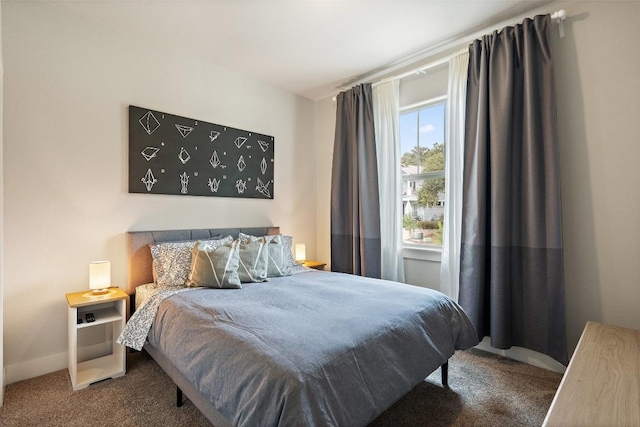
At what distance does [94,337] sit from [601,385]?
323 cm

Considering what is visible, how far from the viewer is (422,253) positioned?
10.3 ft

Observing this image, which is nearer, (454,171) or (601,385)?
(601,385)

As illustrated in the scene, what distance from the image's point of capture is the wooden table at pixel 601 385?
1.00 m

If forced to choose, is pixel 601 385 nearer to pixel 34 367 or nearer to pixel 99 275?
pixel 99 275

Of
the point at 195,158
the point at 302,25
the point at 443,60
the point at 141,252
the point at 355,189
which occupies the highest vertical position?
the point at 302,25

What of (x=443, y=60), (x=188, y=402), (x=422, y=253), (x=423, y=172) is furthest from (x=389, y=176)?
(x=188, y=402)

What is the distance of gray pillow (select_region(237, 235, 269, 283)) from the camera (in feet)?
8.27

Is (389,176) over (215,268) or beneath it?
over

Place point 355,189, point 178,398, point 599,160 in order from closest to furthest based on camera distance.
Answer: point 178,398 < point 599,160 < point 355,189

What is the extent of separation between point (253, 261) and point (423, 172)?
200cm

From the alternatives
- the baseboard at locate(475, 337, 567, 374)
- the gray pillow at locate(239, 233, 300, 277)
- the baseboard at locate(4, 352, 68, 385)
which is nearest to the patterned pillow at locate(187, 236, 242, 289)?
the gray pillow at locate(239, 233, 300, 277)

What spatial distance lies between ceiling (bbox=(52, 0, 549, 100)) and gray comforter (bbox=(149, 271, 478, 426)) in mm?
2137

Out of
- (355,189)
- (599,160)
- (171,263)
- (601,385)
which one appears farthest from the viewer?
(355,189)

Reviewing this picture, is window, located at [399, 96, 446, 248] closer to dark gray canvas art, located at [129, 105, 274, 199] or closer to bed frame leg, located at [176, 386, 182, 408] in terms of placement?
dark gray canvas art, located at [129, 105, 274, 199]
